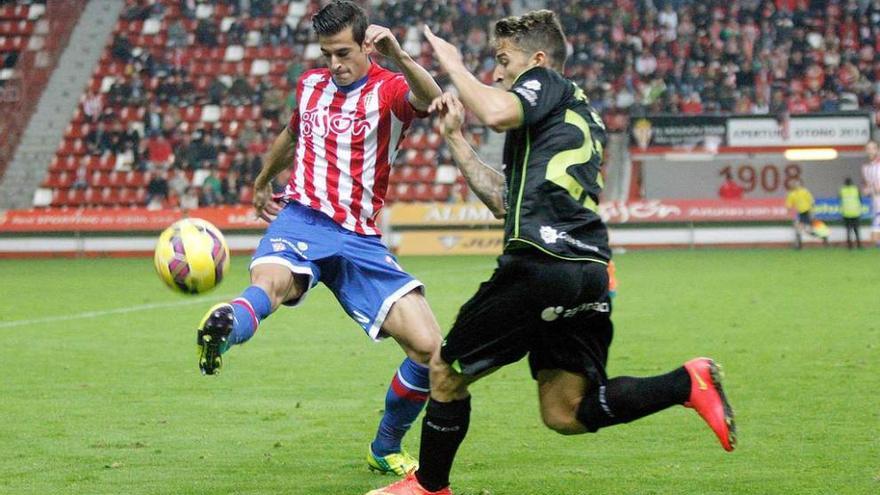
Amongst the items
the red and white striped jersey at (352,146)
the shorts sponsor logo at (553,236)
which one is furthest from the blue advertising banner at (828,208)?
the shorts sponsor logo at (553,236)

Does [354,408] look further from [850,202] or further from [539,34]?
[850,202]

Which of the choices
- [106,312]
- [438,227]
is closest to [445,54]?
[106,312]

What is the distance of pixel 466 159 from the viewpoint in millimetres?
5715

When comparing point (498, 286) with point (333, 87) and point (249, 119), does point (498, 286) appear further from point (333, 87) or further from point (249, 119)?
point (249, 119)

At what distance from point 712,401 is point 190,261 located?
271 centimetres

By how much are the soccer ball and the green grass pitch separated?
2.95ft

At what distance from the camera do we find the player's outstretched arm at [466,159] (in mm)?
5570

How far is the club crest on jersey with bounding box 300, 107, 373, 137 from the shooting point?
706 cm

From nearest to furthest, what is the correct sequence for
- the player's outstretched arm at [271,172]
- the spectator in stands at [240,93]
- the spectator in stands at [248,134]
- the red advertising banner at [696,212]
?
the player's outstretched arm at [271,172], the red advertising banner at [696,212], the spectator in stands at [248,134], the spectator in stands at [240,93]

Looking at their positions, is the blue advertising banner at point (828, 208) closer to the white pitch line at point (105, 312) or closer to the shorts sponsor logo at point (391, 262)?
the white pitch line at point (105, 312)

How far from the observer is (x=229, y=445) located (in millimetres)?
7363

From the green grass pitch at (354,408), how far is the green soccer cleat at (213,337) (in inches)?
26.6

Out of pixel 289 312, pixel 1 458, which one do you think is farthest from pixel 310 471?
pixel 289 312

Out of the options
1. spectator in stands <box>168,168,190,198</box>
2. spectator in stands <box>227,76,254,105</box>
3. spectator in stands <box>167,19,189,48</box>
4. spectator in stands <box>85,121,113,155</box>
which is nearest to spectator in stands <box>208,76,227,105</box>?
spectator in stands <box>227,76,254,105</box>
